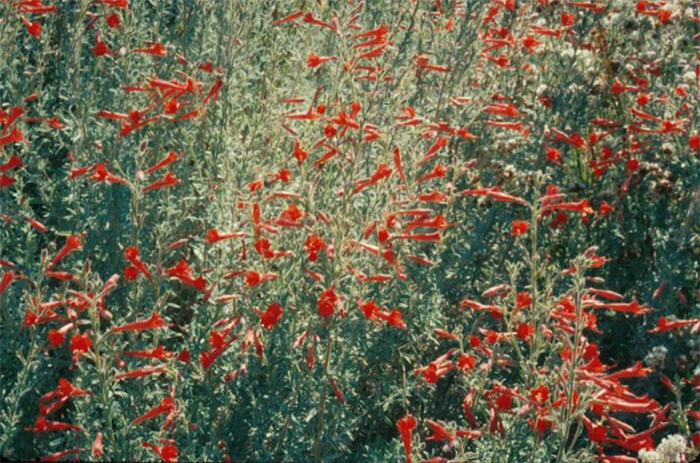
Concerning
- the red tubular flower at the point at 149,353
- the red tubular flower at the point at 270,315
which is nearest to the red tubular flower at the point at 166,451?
the red tubular flower at the point at 149,353

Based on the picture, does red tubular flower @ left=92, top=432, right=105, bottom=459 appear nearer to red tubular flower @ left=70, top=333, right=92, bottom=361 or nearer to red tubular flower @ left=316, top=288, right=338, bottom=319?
red tubular flower @ left=70, top=333, right=92, bottom=361

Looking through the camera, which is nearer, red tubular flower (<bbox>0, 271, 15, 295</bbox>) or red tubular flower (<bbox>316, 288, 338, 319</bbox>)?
red tubular flower (<bbox>316, 288, 338, 319</bbox>)

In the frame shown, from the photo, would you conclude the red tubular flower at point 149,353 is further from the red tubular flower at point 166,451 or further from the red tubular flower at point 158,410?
the red tubular flower at point 166,451

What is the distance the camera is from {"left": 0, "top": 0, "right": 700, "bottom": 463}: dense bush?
10.6 feet

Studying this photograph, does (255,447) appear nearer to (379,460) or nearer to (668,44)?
(379,460)

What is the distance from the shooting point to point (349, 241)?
10.5 ft

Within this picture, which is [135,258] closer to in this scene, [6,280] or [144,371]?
[144,371]

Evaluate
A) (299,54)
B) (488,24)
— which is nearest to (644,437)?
(299,54)

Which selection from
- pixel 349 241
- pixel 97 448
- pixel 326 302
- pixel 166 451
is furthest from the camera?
pixel 349 241

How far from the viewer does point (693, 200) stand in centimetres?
439

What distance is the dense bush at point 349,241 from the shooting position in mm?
3225

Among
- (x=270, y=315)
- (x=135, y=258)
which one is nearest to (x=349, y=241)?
(x=270, y=315)

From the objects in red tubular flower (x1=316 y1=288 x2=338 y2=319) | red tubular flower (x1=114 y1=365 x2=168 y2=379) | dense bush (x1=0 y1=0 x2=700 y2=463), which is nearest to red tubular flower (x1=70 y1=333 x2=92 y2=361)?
dense bush (x1=0 y1=0 x2=700 y2=463)

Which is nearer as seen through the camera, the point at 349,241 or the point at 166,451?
the point at 166,451
